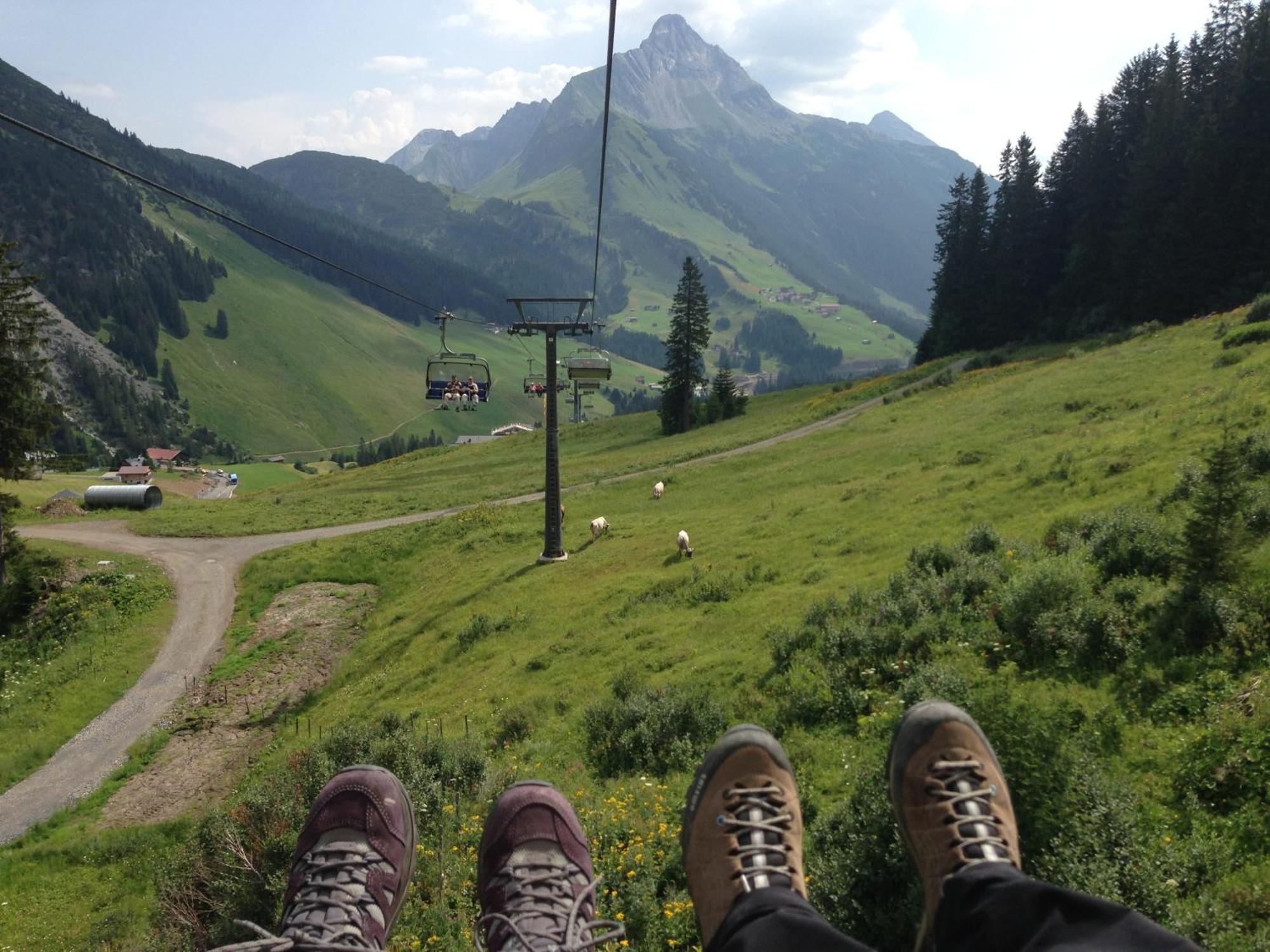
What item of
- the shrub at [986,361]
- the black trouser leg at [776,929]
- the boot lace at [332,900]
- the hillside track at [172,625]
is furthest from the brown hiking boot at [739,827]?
the shrub at [986,361]

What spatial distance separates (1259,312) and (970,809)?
46.0 meters

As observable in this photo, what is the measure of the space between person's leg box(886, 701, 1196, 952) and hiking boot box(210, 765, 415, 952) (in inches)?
139

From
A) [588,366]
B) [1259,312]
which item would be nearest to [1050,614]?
[588,366]

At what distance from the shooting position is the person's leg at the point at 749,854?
373 cm

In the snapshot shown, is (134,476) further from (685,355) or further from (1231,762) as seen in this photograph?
(1231,762)

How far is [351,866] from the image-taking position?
5148mm

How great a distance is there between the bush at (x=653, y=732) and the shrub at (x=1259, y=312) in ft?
131

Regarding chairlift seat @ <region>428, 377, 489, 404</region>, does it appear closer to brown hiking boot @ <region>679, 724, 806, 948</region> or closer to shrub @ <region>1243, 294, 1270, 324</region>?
brown hiking boot @ <region>679, 724, 806, 948</region>

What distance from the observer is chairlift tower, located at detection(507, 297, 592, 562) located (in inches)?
1182

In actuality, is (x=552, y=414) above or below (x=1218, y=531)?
above

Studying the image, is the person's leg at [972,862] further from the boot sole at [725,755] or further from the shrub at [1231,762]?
the shrub at [1231,762]

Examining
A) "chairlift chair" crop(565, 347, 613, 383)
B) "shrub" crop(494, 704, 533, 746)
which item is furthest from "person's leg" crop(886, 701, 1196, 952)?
"chairlift chair" crop(565, 347, 613, 383)

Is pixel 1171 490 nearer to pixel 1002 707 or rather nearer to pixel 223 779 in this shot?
pixel 1002 707

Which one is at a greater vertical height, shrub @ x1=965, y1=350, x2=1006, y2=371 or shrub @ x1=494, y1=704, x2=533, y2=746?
shrub @ x1=965, y1=350, x2=1006, y2=371
